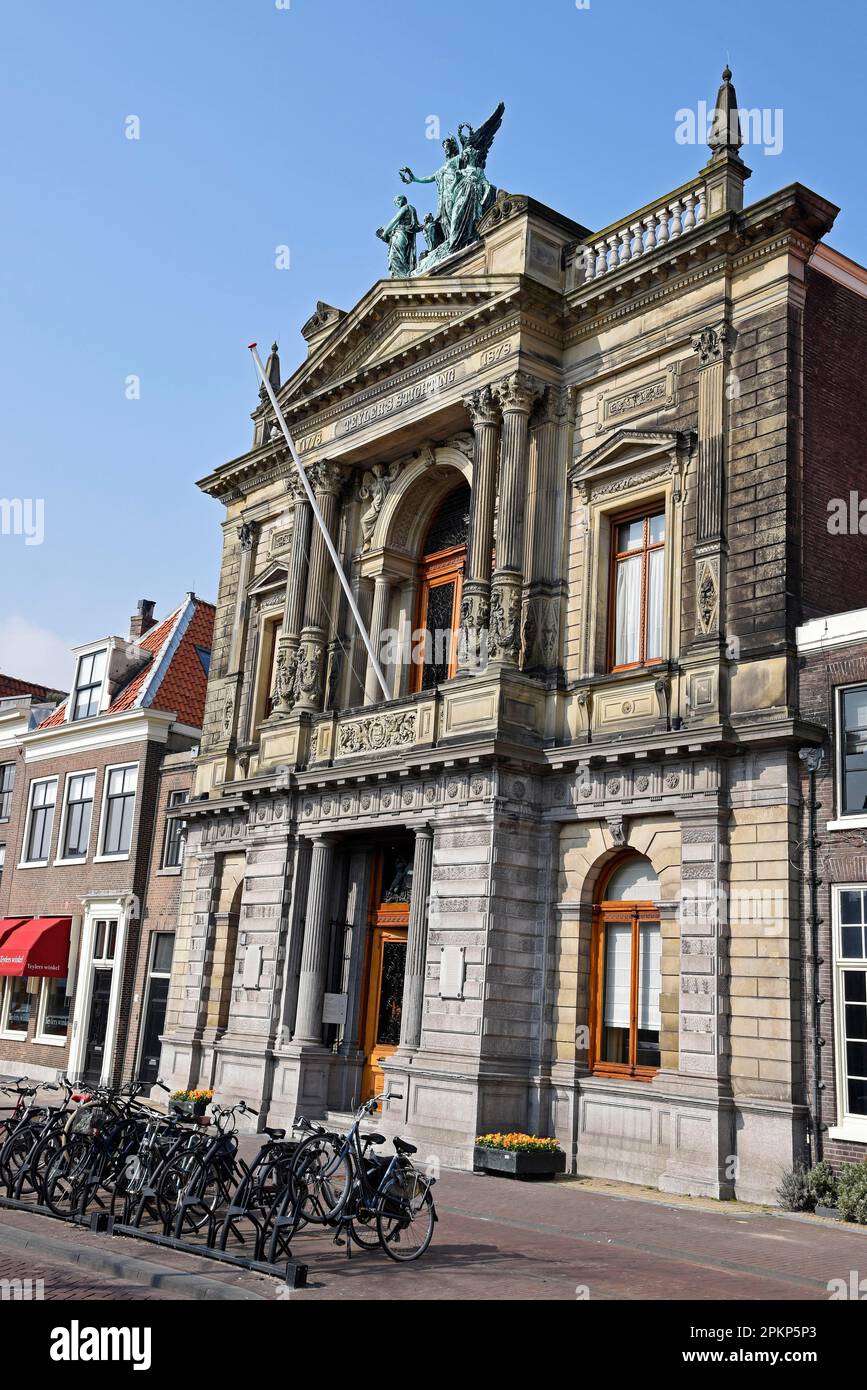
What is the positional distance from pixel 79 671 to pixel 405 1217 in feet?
96.0

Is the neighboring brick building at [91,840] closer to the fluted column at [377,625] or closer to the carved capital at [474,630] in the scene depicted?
the fluted column at [377,625]

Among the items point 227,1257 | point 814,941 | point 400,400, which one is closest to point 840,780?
point 814,941

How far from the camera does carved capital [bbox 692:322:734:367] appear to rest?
1997 cm

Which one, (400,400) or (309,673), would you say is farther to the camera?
(309,673)

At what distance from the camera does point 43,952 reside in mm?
34656

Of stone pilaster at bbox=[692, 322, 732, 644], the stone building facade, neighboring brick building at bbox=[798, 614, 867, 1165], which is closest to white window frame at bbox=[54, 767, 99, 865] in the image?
the stone building facade

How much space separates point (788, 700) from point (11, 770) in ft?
95.4

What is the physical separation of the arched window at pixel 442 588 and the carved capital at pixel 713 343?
21.1 feet

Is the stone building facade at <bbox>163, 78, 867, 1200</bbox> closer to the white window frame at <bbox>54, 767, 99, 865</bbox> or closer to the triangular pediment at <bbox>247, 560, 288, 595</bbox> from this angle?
the triangular pediment at <bbox>247, 560, 288, 595</bbox>

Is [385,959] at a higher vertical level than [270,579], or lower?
lower

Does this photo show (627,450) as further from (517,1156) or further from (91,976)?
(91,976)

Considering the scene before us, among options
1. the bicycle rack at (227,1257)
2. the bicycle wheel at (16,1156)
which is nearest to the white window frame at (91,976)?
the bicycle wheel at (16,1156)
